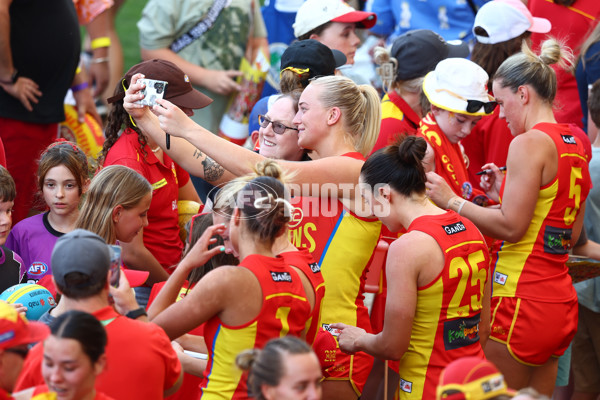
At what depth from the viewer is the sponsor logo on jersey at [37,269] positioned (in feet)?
13.0

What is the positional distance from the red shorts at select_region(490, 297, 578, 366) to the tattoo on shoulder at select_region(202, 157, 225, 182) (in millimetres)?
1685

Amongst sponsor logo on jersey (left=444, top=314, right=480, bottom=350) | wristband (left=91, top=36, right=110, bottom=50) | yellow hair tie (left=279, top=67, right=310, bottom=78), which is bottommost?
wristband (left=91, top=36, right=110, bottom=50)

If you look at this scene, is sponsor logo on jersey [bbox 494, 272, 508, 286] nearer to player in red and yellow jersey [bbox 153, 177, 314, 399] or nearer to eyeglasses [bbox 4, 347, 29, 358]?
player in red and yellow jersey [bbox 153, 177, 314, 399]

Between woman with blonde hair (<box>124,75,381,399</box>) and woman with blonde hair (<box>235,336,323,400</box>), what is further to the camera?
woman with blonde hair (<box>124,75,381,399</box>)

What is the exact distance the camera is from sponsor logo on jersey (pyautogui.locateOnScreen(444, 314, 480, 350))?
341 centimetres

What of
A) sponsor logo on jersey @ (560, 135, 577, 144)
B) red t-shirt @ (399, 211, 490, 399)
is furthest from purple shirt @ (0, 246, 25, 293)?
sponsor logo on jersey @ (560, 135, 577, 144)

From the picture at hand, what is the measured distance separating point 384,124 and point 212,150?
1.64 m

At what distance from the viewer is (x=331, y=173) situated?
3674 millimetres

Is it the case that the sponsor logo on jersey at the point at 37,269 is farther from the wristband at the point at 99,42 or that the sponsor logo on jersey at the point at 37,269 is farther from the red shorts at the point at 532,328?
the wristband at the point at 99,42

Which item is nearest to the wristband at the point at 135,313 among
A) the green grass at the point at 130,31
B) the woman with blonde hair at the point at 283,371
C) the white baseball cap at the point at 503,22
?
the woman with blonde hair at the point at 283,371

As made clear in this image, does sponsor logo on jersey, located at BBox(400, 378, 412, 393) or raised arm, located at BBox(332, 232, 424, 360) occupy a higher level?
raised arm, located at BBox(332, 232, 424, 360)

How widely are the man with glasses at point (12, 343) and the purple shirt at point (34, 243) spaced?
145cm

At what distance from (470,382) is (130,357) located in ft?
3.90

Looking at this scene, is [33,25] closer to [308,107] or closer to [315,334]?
[308,107]
